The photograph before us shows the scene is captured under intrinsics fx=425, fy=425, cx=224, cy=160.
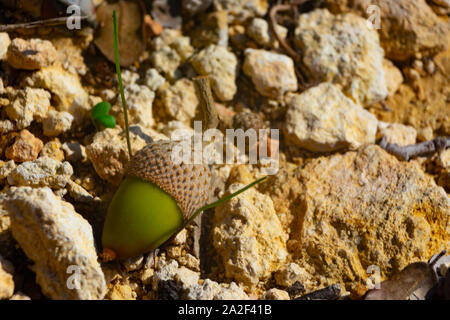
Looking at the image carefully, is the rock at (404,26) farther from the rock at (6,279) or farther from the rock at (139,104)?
the rock at (6,279)

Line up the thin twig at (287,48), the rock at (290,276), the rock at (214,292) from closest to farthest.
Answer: the rock at (214,292)
the rock at (290,276)
the thin twig at (287,48)

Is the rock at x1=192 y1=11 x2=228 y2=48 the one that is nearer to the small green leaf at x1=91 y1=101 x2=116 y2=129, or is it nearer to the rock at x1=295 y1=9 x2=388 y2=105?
the rock at x1=295 y1=9 x2=388 y2=105

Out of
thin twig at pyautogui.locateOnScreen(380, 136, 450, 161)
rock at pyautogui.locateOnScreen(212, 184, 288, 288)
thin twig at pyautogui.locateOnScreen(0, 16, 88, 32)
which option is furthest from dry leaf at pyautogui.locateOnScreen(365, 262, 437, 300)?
thin twig at pyautogui.locateOnScreen(0, 16, 88, 32)

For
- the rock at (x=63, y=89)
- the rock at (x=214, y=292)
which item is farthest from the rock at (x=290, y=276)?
the rock at (x=63, y=89)

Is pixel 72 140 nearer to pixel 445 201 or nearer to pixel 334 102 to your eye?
pixel 334 102

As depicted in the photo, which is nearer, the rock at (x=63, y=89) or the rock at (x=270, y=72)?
the rock at (x=63, y=89)

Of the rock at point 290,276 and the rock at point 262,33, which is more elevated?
the rock at point 262,33
